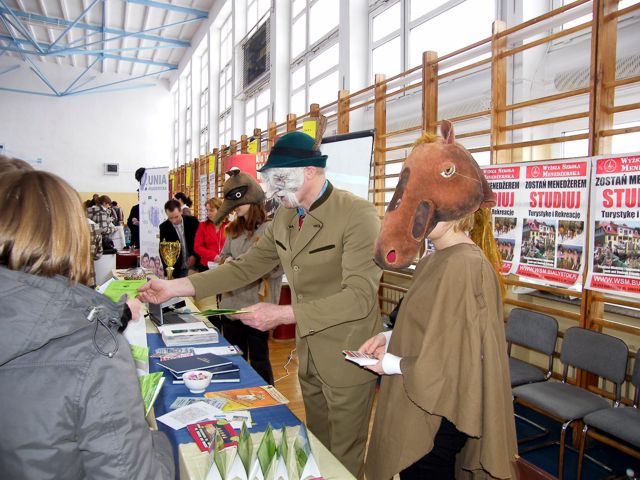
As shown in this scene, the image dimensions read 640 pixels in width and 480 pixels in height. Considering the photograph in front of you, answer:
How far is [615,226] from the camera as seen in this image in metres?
2.65

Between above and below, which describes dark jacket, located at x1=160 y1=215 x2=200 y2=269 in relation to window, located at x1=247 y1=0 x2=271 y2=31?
below

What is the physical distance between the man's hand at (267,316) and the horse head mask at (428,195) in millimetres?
549

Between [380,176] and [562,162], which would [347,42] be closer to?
[380,176]

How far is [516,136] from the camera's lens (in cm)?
370

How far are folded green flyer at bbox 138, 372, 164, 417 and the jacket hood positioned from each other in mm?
630

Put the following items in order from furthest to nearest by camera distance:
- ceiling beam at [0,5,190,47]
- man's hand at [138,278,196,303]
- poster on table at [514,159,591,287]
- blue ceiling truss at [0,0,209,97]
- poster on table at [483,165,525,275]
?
ceiling beam at [0,5,190,47]
blue ceiling truss at [0,0,209,97]
poster on table at [483,165,525,275]
poster on table at [514,159,591,287]
man's hand at [138,278,196,303]

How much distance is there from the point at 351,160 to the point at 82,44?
12713 millimetres

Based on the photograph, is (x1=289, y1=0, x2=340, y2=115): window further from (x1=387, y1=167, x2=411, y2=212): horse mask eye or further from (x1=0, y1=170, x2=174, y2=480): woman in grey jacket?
(x1=0, y1=170, x2=174, y2=480): woman in grey jacket

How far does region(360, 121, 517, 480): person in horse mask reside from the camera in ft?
4.25

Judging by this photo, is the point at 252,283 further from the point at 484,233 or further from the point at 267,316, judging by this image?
the point at 484,233

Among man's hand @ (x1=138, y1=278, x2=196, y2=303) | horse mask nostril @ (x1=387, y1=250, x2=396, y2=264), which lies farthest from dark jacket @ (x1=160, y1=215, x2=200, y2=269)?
horse mask nostril @ (x1=387, y1=250, x2=396, y2=264)

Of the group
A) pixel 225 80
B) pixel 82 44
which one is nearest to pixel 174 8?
pixel 225 80

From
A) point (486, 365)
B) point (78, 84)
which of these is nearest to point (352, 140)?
point (486, 365)

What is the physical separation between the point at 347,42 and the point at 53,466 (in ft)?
18.5
